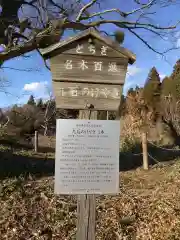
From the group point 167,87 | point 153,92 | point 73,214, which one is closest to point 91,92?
point 73,214

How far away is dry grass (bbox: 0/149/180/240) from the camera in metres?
5.45

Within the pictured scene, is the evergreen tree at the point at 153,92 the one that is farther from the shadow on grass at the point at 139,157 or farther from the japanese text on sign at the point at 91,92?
the japanese text on sign at the point at 91,92

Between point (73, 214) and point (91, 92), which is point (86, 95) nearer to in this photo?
point (91, 92)

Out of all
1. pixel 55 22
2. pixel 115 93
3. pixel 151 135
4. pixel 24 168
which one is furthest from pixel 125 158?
pixel 115 93

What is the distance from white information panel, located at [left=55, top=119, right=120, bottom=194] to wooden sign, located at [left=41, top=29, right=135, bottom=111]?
246 millimetres

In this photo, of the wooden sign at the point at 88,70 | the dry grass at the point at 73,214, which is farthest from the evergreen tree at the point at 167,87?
the wooden sign at the point at 88,70

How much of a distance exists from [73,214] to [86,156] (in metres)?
2.26

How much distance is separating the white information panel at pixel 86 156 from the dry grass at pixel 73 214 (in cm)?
177

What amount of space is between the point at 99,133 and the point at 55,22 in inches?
299

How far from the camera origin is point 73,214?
5.85 metres

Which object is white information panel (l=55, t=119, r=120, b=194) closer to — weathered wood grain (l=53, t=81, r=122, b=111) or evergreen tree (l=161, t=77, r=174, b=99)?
weathered wood grain (l=53, t=81, r=122, b=111)

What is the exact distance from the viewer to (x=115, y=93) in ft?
13.4

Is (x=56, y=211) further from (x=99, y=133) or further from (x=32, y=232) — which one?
(x=99, y=133)

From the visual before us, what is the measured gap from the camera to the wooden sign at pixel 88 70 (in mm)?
3977
